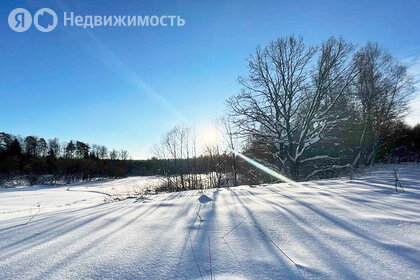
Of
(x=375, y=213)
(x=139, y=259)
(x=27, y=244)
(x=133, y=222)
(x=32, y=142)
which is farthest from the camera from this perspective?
(x=32, y=142)

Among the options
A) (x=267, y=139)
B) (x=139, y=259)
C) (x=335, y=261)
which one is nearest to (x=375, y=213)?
(x=335, y=261)

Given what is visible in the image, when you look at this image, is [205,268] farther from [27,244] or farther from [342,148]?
[342,148]

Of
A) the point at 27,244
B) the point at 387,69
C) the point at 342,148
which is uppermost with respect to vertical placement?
the point at 387,69

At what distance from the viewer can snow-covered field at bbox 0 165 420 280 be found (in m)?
1.27

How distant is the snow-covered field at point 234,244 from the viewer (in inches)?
50.1

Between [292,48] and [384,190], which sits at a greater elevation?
[292,48]

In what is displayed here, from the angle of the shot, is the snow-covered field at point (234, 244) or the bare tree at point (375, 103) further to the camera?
the bare tree at point (375, 103)

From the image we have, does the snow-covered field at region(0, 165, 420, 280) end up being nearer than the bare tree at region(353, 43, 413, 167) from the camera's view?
Yes

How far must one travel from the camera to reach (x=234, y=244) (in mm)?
1639

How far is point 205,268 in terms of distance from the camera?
4.33 ft

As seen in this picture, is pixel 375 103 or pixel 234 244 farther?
pixel 375 103

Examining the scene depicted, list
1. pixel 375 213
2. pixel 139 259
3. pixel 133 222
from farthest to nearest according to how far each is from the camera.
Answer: pixel 133 222, pixel 375 213, pixel 139 259

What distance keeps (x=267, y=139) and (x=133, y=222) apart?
33.5 feet

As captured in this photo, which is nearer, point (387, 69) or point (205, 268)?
point (205, 268)
